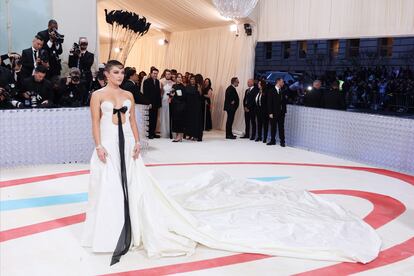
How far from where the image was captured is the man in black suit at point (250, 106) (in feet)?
29.8

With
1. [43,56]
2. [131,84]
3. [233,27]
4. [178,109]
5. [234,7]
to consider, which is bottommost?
[178,109]

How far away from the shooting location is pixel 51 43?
7.26 meters

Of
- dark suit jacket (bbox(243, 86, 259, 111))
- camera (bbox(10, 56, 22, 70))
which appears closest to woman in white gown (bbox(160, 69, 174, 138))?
dark suit jacket (bbox(243, 86, 259, 111))

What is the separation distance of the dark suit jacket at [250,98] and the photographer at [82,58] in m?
3.28

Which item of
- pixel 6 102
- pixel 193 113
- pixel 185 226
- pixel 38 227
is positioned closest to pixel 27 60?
pixel 6 102

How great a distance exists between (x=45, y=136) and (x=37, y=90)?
0.92m

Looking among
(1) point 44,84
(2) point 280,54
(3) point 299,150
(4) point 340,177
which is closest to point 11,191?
(1) point 44,84

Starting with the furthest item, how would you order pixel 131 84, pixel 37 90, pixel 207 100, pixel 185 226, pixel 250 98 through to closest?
pixel 207 100 < pixel 250 98 < pixel 131 84 < pixel 37 90 < pixel 185 226

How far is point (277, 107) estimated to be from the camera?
Answer: 8.28 metres

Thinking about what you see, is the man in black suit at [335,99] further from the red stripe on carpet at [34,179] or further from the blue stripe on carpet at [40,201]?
the blue stripe on carpet at [40,201]

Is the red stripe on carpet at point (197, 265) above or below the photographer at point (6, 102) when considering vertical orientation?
below

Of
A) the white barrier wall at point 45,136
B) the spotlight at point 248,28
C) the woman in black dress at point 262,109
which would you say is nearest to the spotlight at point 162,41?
the spotlight at point 248,28

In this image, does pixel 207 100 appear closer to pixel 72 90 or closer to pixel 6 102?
pixel 72 90

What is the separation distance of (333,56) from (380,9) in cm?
228
